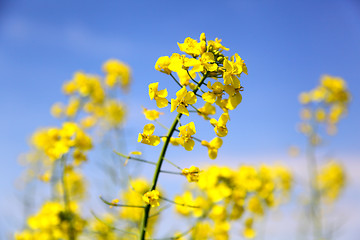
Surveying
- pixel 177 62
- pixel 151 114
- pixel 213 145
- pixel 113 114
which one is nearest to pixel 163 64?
pixel 177 62

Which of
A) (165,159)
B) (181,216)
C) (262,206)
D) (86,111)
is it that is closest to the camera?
(165,159)

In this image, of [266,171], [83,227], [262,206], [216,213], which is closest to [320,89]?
[266,171]

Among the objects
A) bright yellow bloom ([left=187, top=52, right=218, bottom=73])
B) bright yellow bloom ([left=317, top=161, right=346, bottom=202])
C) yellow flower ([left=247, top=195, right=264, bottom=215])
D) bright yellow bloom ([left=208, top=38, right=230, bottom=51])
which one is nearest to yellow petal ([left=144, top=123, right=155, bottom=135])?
bright yellow bloom ([left=187, top=52, right=218, bottom=73])

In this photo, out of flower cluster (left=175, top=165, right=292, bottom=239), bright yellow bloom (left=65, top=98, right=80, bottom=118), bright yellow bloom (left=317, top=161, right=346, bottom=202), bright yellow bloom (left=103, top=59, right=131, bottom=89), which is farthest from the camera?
bright yellow bloom (left=317, top=161, right=346, bottom=202)

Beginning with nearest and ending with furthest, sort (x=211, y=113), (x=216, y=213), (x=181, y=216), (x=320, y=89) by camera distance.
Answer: (x=211, y=113) → (x=216, y=213) → (x=181, y=216) → (x=320, y=89)

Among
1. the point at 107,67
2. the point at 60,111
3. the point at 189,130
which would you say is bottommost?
Answer: the point at 189,130

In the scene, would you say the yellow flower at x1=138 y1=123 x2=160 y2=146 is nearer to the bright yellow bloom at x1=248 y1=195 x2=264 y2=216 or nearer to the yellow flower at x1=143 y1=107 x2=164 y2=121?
the yellow flower at x1=143 y1=107 x2=164 y2=121

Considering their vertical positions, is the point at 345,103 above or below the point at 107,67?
below

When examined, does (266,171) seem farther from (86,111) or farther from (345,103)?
(86,111)

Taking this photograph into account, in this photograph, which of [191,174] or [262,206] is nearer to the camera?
[191,174]
